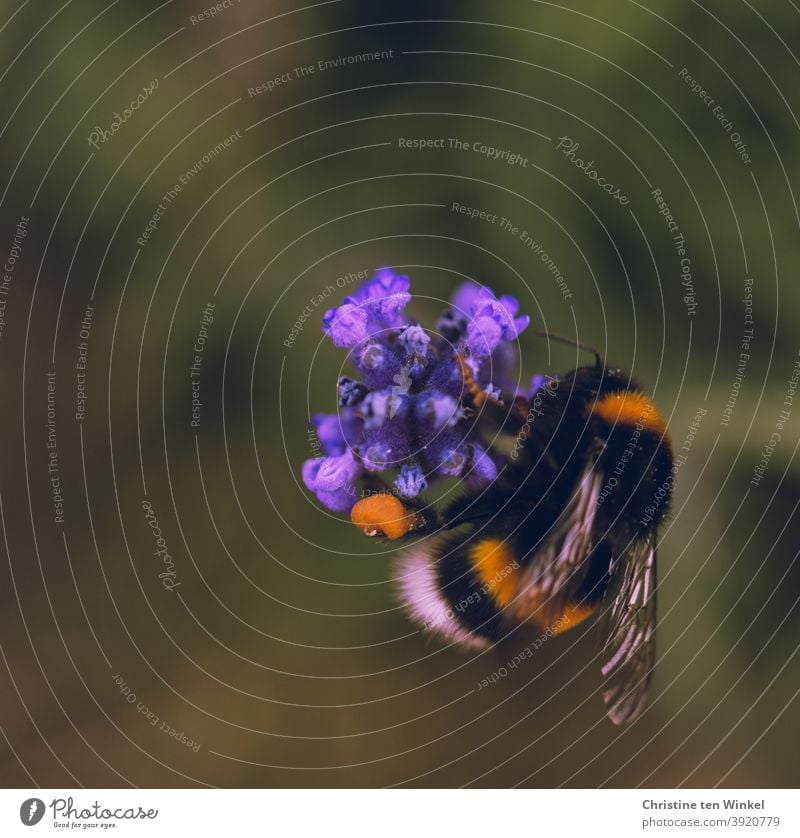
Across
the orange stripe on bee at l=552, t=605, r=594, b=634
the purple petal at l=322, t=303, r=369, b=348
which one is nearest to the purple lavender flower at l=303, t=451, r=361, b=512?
the purple petal at l=322, t=303, r=369, b=348

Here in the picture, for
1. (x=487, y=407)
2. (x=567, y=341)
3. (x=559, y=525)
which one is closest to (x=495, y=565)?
(x=559, y=525)

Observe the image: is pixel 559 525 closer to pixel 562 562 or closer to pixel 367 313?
pixel 562 562

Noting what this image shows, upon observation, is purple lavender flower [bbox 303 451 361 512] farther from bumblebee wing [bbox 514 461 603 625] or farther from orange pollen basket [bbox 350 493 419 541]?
bumblebee wing [bbox 514 461 603 625]

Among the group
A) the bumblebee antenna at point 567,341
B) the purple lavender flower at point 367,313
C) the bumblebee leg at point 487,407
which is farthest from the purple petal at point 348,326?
the bumblebee antenna at point 567,341

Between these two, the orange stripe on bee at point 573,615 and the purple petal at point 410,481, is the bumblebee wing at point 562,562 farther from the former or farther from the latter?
the purple petal at point 410,481

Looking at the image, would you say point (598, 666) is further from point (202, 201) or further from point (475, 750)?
point (202, 201)

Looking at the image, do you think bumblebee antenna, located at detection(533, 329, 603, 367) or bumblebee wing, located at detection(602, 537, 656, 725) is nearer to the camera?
bumblebee wing, located at detection(602, 537, 656, 725)

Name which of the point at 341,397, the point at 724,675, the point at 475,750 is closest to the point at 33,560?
the point at 341,397
